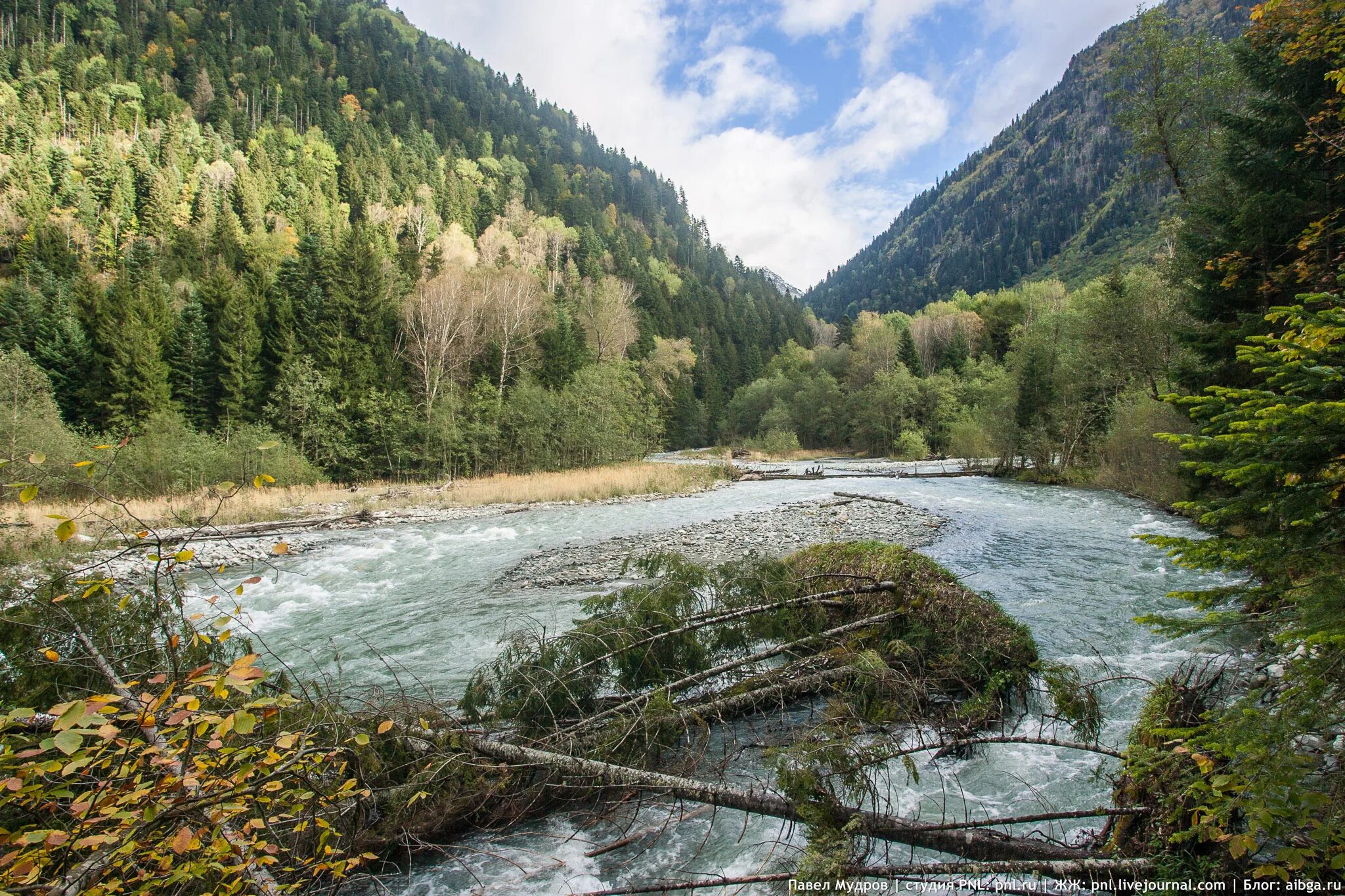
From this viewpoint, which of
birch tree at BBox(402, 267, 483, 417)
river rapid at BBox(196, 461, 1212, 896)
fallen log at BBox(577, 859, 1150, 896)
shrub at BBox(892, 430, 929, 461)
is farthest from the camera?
shrub at BBox(892, 430, 929, 461)

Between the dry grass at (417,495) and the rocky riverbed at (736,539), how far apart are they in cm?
932

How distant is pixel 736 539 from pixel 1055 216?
185 m

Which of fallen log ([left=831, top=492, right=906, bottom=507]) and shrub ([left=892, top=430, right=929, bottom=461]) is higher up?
shrub ([left=892, top=430, right=929, bottom=461])

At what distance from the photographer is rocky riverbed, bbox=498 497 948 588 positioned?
1152cm

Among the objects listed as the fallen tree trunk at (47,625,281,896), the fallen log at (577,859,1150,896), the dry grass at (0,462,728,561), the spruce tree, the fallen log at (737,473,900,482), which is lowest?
the fallen log at (737,473,900,482)

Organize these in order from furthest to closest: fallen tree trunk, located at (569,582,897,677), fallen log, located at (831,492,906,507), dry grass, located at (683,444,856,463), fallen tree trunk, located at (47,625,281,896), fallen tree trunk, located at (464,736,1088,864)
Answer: dry grass, located at (683,444,856,463)
fallen log, located at (831,492,906,507)
fallen tree trunk, located at (569,582,897,677)
fallen tree trunk, located at (464,736,1088,864)
fallen tree trunk, located at (47,625,281,896)

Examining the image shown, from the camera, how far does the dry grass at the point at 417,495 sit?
55.9 feet

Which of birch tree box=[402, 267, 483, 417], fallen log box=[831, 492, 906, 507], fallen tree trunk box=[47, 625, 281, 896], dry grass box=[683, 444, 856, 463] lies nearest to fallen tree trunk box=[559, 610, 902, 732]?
fallen tree trunk box=[47, 625, 281, 896]

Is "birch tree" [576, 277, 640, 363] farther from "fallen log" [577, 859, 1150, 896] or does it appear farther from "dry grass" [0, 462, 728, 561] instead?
"fallen log" [577, 859, 1150, 896]

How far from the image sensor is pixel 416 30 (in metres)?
145

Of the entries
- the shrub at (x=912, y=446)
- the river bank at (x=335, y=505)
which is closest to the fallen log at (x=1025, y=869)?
the river bank at (x=335, y=505)

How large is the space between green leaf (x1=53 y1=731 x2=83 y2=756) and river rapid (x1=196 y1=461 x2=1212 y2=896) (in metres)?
1.75

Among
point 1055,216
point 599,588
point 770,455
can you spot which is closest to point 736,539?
point 599,588

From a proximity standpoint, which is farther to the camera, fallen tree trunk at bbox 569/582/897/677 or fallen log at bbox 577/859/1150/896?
fallen tree trunk at bbox 569/582/897/677
